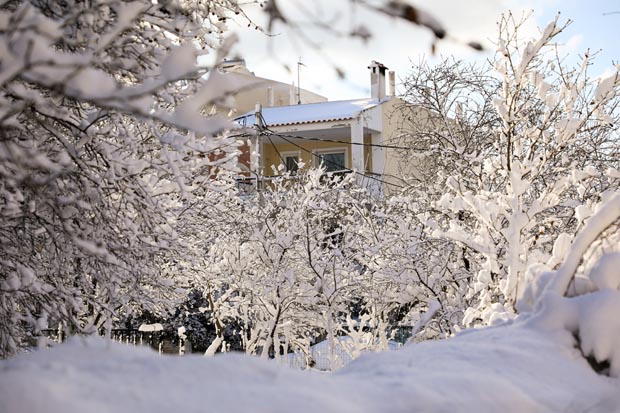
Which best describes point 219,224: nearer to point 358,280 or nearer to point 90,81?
point 358,280

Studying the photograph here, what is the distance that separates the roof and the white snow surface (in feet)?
73.3

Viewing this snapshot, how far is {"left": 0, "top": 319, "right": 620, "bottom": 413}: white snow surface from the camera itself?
150 centimetres

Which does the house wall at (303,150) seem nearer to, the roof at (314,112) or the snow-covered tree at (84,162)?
the roof at (314,112)

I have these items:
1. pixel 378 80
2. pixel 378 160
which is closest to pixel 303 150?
pixel 378 160

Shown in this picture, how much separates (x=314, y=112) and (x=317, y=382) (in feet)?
84.6

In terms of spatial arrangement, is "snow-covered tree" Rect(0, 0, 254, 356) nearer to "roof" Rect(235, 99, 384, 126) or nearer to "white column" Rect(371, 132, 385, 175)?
"roof" Rect(235, 99, 384, 126)

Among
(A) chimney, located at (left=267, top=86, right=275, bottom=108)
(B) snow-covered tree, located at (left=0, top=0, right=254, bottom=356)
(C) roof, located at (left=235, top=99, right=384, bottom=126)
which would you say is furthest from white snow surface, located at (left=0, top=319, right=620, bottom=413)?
(A) chimney, located at (left=267, top=86, right=275, bottom=108)

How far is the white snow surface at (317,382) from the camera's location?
59.1 inches

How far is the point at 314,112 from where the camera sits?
2727 cm

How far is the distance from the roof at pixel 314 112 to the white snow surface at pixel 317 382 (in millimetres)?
22348

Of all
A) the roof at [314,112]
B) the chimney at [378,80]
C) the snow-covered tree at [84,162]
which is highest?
the chimney at [378,80]

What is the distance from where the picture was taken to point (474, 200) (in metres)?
6.48

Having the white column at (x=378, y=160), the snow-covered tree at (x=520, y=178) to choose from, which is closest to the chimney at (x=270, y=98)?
the white column at (x=378, y=160)

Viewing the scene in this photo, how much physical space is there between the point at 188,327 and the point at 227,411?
1650 centimetres
